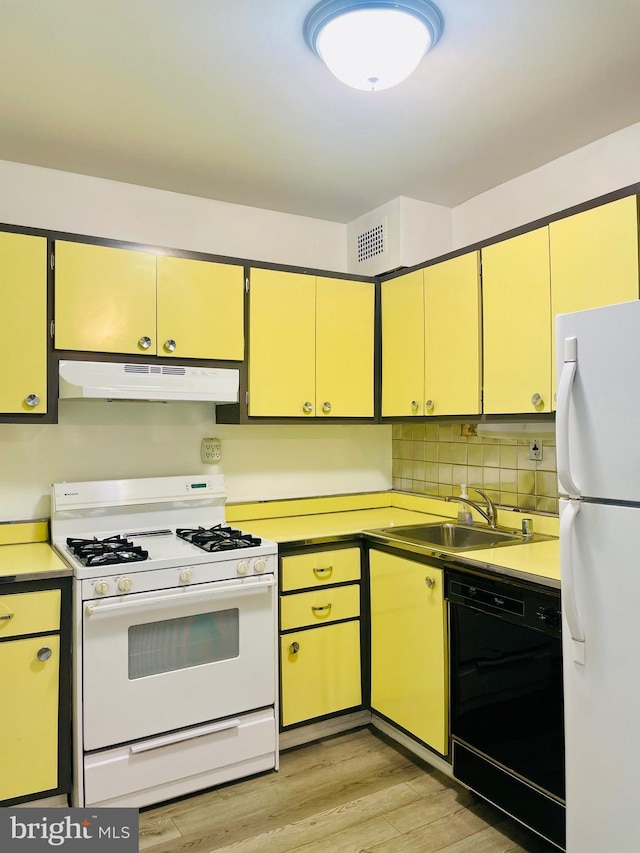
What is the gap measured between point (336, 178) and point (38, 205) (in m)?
1.36

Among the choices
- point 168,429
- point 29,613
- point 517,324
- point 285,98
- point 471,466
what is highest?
point 285,98

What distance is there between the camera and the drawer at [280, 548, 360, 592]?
2.71m

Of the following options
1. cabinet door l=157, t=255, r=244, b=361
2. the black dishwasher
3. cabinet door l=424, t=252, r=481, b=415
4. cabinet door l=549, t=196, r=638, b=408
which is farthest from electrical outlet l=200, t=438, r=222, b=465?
cabinet door l=549, t=196, r=638, b=408

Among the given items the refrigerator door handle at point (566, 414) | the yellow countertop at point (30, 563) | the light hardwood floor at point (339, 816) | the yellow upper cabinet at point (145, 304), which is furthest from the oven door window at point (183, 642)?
the refrigerator door handle at point (566, 414)

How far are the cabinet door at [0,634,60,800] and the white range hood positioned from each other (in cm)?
94

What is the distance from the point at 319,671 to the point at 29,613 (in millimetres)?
1241

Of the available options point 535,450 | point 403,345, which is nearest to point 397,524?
point 535,450

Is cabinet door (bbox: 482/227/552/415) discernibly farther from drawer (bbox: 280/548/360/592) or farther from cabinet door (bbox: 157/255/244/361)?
cabinet door (bbox: 157/255/244/361)

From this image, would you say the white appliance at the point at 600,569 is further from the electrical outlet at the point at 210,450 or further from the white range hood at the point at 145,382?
the electrical outlet at the point at 210,450

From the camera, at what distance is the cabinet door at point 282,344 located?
2.95m

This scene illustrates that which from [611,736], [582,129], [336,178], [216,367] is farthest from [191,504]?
[582,129]

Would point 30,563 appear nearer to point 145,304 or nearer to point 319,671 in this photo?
point 145,304

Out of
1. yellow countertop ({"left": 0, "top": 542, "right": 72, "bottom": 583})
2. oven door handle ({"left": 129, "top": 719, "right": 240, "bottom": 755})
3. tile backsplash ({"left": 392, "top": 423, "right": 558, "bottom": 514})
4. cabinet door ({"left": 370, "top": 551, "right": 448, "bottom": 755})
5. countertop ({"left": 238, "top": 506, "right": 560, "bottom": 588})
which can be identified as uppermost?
tile backsplash ({"left": 392, "top": 423, "right": 558, "bottom": 514})

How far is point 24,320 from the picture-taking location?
246 centimetres
